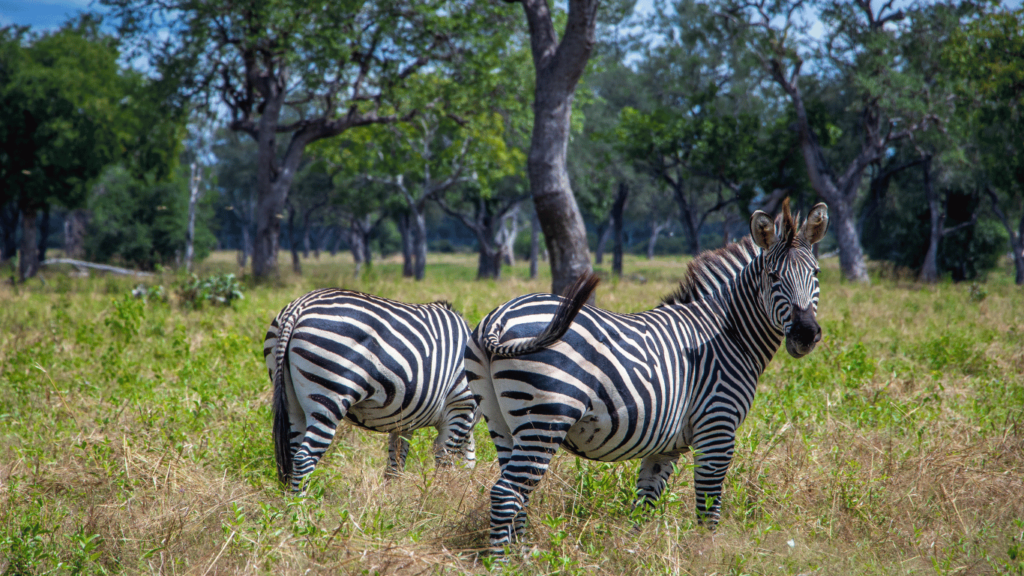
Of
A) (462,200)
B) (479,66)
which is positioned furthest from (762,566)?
(462,200)

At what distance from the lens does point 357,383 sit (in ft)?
12.8

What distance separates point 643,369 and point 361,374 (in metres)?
1.72

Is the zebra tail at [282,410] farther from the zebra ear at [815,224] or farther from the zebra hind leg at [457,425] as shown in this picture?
the zebra ear at [815,224]

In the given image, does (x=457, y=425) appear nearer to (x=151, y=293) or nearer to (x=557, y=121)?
(x=557, y=121)

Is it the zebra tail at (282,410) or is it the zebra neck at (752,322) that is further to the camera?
the zebra tail at (282,410)

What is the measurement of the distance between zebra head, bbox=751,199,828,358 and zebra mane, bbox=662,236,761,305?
35 centimetres

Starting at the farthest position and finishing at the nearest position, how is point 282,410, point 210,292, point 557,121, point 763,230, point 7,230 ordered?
point 7,230
point 210,292
point 557,121
point 282,410
point 763,230

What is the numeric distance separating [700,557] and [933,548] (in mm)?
1356

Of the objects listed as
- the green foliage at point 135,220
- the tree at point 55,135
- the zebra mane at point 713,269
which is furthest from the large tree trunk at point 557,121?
the green foliage at point 135,220

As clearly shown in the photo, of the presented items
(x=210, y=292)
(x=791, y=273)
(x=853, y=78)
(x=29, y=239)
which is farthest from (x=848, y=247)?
(x=29, y=239)

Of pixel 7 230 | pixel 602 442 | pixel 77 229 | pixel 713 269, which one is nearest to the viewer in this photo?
pixel 602 442

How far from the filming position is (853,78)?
2066 cm

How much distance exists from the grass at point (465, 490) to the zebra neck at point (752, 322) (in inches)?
35.0

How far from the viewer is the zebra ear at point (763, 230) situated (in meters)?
3.55
